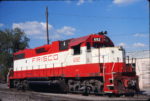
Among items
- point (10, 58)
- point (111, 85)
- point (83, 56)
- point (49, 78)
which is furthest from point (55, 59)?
point (10, 58)

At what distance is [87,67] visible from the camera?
42.5ft

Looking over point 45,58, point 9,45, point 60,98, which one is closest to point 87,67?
point 60,98

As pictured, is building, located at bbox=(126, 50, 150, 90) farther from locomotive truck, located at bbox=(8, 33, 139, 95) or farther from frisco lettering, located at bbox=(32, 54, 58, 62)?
frisco lettering, located at bbox=(32, 54, 58, 62)

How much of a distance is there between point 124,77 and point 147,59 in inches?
378

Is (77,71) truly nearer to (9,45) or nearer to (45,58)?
(45,58)

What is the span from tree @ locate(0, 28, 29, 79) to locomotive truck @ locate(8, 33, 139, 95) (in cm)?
2342

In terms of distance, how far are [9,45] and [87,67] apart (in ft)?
103

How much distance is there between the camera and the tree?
38.5 meters

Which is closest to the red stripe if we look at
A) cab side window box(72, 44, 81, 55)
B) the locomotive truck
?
the locomotive truck

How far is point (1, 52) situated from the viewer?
3972cm

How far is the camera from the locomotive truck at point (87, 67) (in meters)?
11.7

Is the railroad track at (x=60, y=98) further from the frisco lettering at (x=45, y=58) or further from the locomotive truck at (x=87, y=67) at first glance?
the frisco lettering at (x=45, y=58)

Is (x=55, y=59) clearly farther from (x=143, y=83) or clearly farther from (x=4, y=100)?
(x=143, y=83)

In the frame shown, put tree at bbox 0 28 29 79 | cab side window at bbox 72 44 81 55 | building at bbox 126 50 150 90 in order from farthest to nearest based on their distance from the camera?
1. tree at bbox 0 28 29 79
2. building at bbox 126 50 150 90
3. cab side window at bbox 72 44 81 55
